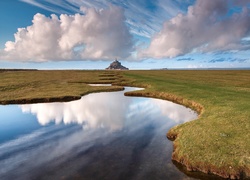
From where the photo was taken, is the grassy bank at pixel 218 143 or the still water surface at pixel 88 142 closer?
the grassy bank at pixel 218 143

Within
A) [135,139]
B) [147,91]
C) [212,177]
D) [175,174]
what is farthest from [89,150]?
[147,91]

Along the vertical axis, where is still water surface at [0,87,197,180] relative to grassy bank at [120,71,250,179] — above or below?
below

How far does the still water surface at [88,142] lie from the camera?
17594 millimetres

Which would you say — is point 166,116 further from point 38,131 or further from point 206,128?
point 38,131

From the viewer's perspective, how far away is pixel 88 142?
2408 centimetres

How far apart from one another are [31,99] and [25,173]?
34.6 m

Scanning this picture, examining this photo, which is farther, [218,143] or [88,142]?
[88,142]

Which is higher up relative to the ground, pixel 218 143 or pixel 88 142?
pixel 218 143

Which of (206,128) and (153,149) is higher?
(206,128)

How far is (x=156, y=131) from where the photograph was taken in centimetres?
2764

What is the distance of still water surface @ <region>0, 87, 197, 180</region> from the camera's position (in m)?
17.6

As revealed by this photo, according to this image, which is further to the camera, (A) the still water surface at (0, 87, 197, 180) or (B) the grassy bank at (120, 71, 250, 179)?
(A) the still water surface at (0, 87, 197, 180)

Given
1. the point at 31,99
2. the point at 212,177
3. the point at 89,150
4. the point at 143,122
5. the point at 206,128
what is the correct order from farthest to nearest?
the point at 31,99
the point at 143,122
the point at 206,128
the point at 89,150
the point at 212,177

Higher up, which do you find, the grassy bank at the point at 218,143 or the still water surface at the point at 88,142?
the grassy bank at the point at 218,143
